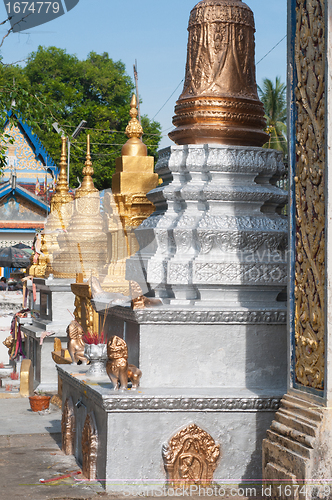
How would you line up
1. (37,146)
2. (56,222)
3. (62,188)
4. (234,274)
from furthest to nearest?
(37,146), (62,188), (56,222), (234,274)

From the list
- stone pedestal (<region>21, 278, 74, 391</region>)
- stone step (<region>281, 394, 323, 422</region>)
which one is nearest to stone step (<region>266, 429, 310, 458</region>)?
stone step (<region>281, 394, 323, 422</region>)

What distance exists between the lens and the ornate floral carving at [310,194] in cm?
454

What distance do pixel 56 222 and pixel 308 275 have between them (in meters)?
10.2

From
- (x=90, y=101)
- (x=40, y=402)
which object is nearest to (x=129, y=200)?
(x=40, y=402)

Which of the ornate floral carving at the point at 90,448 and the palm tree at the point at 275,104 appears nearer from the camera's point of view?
the ornate floral carving at the point at 90,448

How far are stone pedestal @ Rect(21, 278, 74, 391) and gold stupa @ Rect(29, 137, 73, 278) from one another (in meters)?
1.67

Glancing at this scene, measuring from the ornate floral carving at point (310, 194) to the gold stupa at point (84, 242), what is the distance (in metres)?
6.78

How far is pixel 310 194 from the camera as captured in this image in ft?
15.4

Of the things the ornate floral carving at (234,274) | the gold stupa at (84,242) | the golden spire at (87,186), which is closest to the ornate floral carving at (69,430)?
the ornate floral carving at (234,274)

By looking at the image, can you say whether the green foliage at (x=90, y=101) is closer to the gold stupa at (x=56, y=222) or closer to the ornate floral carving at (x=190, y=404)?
the gold stupa at (x=56, y=222)

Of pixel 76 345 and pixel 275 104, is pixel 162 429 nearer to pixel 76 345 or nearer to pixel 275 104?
pixel 76 345

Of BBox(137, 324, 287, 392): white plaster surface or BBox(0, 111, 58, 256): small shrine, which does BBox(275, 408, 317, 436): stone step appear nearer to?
BBox(137, 324, 287, 392): white plaster surface

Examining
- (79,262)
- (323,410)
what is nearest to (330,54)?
Result: (323,410)

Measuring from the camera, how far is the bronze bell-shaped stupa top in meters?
6.46
